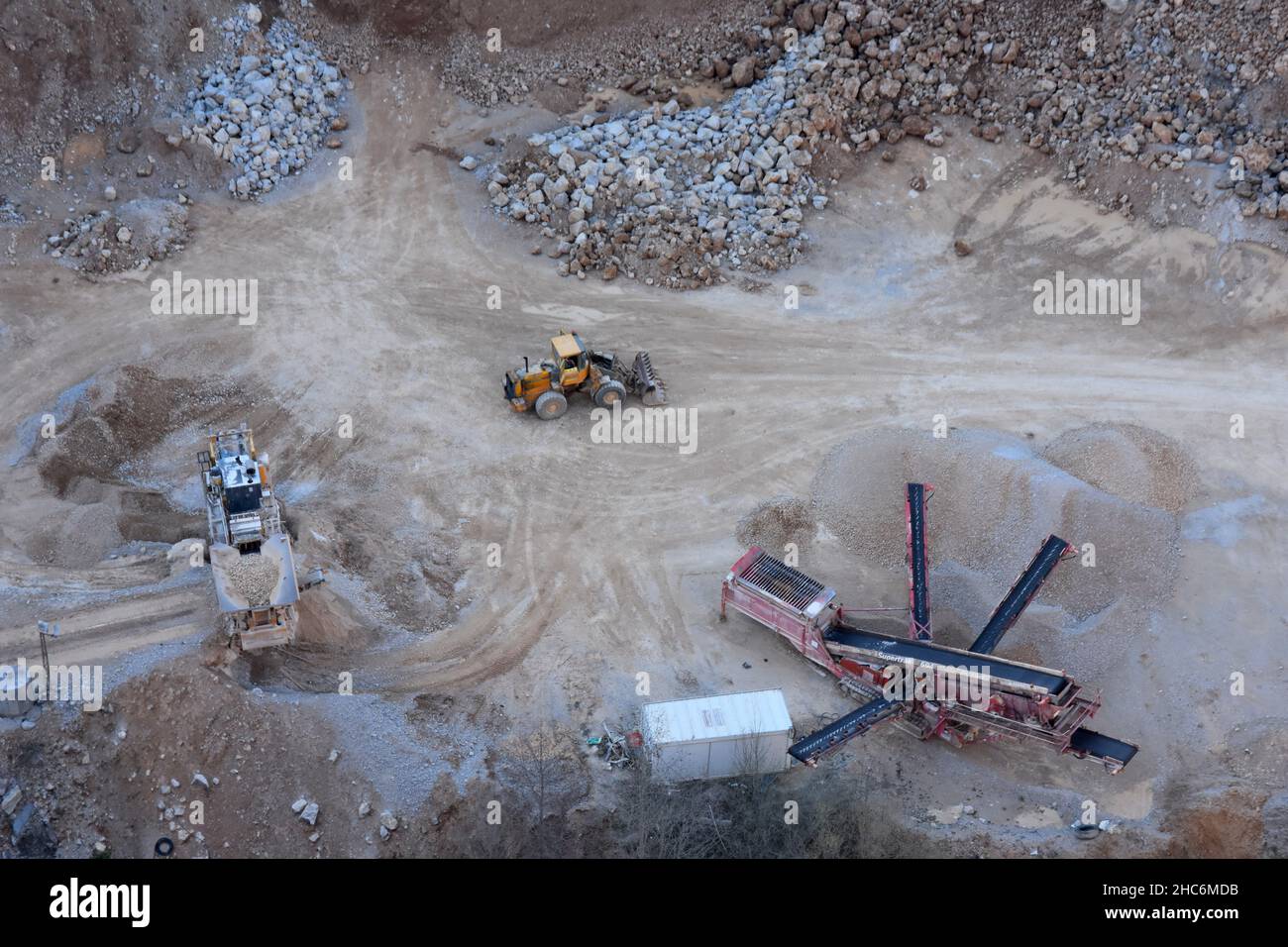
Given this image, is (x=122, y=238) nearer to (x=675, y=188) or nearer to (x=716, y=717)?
(x=675, y=188)

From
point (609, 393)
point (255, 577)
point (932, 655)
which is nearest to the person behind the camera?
point (255, 577)

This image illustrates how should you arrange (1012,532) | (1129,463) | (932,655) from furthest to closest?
(1129,463), (1012,532), (932,655)

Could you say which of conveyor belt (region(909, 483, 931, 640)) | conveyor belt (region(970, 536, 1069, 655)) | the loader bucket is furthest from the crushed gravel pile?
conveyor belt (region(970, 536, 1069, 655))

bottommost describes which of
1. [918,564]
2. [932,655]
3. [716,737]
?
[716,737]

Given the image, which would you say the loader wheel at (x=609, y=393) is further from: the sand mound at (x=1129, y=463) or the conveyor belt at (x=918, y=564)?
the sand mound at (x=1129, y=463)

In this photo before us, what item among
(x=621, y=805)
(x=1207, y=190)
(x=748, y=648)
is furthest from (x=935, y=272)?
(x=621, y=805)

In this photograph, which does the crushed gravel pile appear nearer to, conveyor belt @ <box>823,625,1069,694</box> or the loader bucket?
the loader bucket

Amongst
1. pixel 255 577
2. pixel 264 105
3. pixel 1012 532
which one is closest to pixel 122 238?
pixel 264 105
